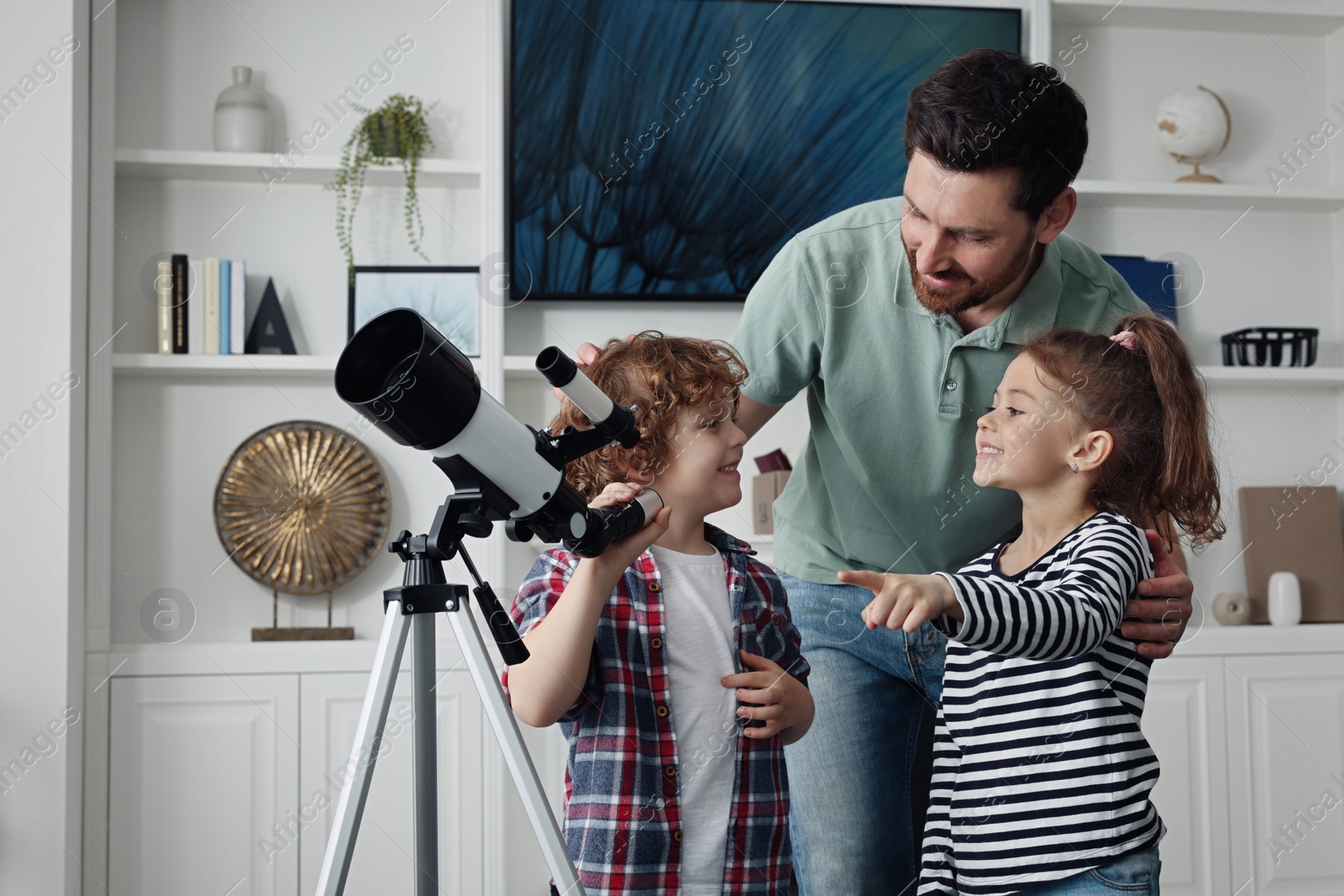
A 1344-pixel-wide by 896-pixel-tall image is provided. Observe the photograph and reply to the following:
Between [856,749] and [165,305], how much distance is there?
1.85 metres

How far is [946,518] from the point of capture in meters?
1.47

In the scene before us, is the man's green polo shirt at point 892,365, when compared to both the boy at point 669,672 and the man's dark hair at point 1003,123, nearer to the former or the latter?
the man's dark hair at point 1003,123

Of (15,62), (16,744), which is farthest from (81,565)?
(15,62)

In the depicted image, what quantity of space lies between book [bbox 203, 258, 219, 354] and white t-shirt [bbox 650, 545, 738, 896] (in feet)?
5.35

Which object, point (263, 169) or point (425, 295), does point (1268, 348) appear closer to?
point (425, 295)

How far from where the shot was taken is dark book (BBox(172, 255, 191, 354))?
2.38m

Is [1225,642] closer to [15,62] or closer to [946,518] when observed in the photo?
[946,518]

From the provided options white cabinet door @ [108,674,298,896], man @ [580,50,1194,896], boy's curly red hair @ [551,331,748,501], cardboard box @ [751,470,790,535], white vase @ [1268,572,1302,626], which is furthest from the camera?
white vase @ [1268,572,1302,626]

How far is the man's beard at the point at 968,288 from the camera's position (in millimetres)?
1349

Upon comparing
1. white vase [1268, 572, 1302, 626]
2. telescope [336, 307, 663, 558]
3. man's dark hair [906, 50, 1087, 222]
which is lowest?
white vase [1268, 572, 1302, 626]

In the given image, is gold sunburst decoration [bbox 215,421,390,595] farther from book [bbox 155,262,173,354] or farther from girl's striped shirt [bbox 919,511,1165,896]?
girl's striped shirt [bbox 919,511,1165,896]

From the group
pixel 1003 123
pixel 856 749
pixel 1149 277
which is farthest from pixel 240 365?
pixel 1149 277

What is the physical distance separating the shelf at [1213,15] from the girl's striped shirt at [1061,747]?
2025mm

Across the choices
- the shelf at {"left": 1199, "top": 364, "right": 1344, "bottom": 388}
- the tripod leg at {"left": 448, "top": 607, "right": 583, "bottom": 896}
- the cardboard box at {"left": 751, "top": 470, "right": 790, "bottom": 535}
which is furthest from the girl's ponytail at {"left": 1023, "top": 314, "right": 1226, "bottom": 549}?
the shelf at {"left": 1199, "top": 364, "right": 1344, "bottom": 388}
